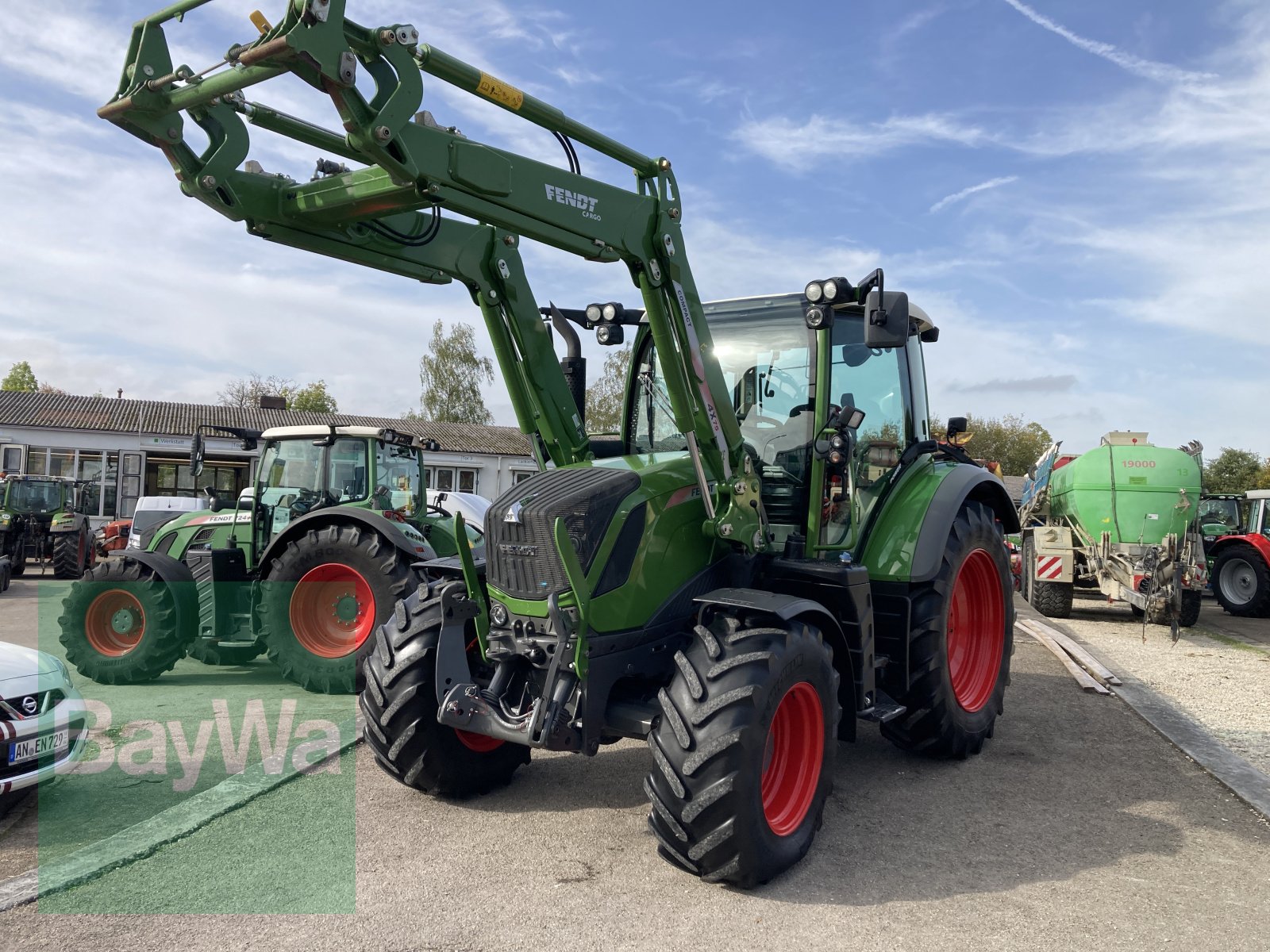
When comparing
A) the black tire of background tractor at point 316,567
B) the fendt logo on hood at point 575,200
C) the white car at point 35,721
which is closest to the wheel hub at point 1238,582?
the black tire of background tractor at point 316,567

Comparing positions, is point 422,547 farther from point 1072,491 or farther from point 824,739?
point 1072,491

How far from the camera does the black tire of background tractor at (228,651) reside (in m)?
8.09

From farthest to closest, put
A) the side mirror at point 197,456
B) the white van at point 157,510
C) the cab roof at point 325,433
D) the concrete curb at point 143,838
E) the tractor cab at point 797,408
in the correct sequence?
the white van at point 157,510 → the side mirror at point 197,456 → the cab roof at point 325,433 → the tractor cab at point 797,408 → the concrete curb at point 143,838

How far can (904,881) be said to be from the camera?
3.86 m

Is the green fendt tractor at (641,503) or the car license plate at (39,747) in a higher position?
the green fendt tractor at (641,503)

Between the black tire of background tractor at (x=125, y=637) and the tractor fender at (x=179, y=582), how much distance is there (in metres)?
0.04


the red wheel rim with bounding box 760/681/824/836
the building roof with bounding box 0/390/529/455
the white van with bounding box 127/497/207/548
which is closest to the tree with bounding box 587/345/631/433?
the building roof with bounding box 0/390/529/455

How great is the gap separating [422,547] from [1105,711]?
5358mm

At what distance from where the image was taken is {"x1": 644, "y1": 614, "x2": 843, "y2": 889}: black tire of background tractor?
11.8ft

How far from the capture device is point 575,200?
4.10 meters

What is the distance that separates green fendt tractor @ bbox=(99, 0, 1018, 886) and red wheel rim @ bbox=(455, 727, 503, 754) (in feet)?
0.05

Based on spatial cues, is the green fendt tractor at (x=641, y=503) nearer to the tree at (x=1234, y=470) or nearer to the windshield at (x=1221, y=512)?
the windshield at (x=1221, y=512)

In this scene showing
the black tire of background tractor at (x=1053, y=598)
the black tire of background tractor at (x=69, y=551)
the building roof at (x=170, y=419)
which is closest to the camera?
the black tire of background tractor at (x=1053, y=598)

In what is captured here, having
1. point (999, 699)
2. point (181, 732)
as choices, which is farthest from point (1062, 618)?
point (181, 732)
